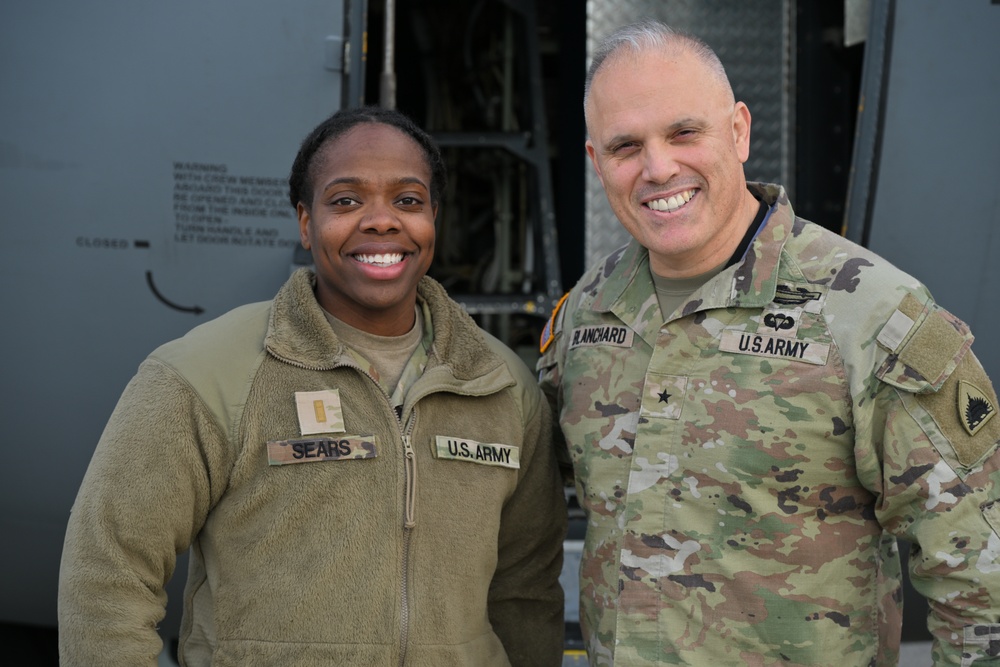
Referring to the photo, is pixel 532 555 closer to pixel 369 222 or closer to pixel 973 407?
pixel 369 222

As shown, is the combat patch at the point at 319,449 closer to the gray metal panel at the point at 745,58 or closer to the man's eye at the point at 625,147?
the man's eye at the point at 625,147

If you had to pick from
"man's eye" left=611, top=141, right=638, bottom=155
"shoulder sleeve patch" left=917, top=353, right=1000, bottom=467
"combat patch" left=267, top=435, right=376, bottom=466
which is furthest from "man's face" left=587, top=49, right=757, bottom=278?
"combat patch" left=267, top=435, right=376, bottom=466

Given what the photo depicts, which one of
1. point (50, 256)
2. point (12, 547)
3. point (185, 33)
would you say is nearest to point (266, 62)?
point (185, 33)

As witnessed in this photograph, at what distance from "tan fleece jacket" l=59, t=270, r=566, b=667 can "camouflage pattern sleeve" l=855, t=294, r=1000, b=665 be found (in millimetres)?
677

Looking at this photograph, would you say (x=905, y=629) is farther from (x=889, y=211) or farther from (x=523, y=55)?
(x=523, y=55)

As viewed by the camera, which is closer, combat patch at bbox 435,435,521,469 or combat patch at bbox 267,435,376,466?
combat patch at bbox 267,435,376,466

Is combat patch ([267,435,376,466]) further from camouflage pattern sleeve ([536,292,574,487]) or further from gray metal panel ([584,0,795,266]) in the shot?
gray metal panel ([584,0,795,266])

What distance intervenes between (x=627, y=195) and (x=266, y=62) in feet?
4.51

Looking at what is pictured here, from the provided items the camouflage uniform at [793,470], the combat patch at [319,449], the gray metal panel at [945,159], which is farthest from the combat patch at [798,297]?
the gray metal panel at [945,159]

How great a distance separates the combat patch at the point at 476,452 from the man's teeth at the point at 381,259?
12.4 inches

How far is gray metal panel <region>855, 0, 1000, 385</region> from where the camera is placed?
2.74m

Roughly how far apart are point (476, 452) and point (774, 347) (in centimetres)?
55

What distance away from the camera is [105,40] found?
280 centimetres

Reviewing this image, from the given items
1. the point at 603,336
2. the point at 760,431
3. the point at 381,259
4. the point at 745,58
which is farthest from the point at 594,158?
the point at 745,58
